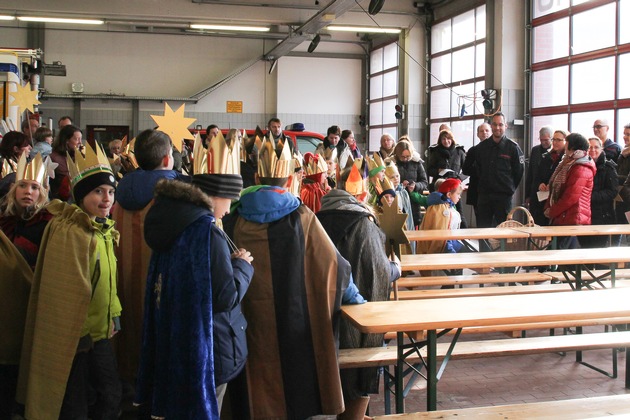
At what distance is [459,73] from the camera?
13898mm

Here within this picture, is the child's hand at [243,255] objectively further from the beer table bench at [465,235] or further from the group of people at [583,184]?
the group of people at [583,184]

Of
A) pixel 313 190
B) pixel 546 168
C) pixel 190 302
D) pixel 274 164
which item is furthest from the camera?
pixel 546 168

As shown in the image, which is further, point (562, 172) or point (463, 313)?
point (562, 172)

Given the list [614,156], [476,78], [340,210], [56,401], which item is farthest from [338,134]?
[56,401]

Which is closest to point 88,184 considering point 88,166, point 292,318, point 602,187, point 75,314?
point 88,166

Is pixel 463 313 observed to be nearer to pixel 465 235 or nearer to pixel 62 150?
pixel 465 235

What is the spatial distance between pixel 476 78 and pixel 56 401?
11584 mm

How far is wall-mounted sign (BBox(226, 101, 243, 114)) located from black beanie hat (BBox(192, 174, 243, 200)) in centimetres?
1553

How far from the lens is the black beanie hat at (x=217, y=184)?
252 centimetres

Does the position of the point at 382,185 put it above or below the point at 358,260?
above

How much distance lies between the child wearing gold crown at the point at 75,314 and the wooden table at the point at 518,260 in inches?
77.6

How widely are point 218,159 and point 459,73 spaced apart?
39.4ft

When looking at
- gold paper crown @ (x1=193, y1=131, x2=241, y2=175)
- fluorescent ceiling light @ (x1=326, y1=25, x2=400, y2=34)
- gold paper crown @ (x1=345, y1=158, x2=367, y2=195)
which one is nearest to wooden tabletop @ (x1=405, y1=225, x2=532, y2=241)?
gold paper crown @ (x1=345, y1=158, x2=367, y2=195)

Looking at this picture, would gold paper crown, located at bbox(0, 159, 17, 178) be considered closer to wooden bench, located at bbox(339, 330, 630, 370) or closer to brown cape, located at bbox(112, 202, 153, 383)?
brown cape, located at bbox(112, 202, 153, 383)
